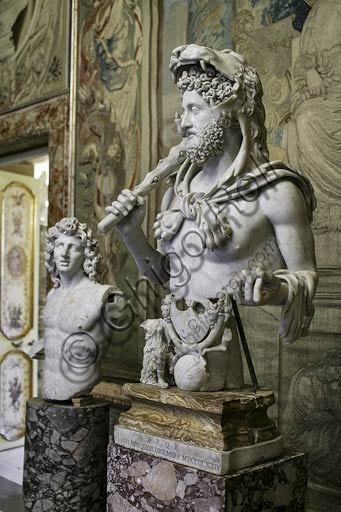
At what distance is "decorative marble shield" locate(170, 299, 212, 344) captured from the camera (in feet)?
8.48

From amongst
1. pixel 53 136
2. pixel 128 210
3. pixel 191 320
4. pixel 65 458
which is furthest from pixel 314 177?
pixel 53 136

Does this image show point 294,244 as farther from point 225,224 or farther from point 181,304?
point 181,304

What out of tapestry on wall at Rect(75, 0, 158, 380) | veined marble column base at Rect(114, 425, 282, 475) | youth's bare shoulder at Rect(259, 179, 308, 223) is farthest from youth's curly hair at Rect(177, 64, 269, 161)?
tapestry on wall at Rect(75, 0, 158, 380)

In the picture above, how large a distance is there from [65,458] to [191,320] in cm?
149

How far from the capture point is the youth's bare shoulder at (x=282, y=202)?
254 cm

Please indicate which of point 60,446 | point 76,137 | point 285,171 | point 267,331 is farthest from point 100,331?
point 76,137

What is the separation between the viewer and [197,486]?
7.85 ft

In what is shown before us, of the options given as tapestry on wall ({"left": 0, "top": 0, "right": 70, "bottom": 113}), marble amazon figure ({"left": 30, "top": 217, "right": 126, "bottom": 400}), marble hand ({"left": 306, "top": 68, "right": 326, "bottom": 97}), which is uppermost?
tapestry on wall ({"left": 0, "top": 0, "right": 70, "bottom": 113})

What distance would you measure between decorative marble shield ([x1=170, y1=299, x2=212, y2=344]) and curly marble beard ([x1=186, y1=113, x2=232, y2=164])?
638 millimetres

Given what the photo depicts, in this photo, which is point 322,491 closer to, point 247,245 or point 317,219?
point 317,219

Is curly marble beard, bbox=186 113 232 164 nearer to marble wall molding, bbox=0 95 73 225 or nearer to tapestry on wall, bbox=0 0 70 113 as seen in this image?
marble wall molding, bbox=0 95 73 225

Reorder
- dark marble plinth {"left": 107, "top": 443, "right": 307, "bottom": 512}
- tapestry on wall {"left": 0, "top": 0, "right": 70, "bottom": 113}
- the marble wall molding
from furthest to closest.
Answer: tapestry on wall {"left": 0, "top": 0, "right": 70, "bottom": 113} < the marble wall molding < dark marble plinth {"left": 107, "top": 443, "right": 307, "bottom": 512}

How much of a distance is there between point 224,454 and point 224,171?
120cm

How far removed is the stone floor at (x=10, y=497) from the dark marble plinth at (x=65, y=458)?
0.71 meters
